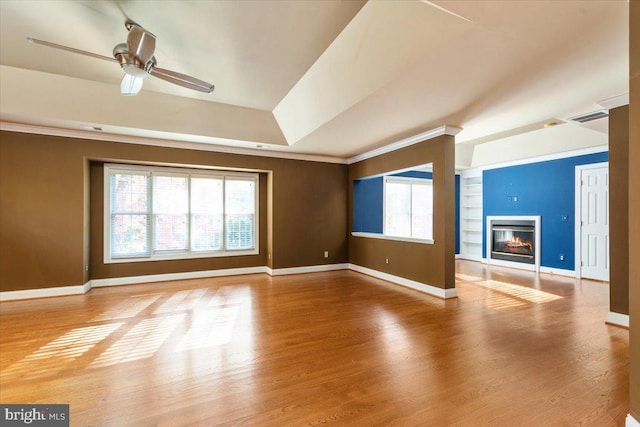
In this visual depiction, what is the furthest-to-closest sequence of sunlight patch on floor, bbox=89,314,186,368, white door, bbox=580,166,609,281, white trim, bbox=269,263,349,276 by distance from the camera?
white trim, bbox=269,263,349,276 → white door, bbox=580,166,609,281 → sunlight patch on floor, bbox=89,314,186,368

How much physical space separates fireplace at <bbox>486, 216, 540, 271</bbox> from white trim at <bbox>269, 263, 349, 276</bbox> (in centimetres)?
406

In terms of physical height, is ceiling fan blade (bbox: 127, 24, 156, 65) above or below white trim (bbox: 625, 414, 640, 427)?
above

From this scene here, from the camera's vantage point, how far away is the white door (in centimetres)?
549

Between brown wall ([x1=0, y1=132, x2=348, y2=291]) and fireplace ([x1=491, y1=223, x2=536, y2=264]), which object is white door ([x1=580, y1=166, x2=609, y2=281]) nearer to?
fireplace ([x1=491, y1=223, x2=536, y2=264])

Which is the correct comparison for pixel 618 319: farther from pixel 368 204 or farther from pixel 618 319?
pixel 368 204

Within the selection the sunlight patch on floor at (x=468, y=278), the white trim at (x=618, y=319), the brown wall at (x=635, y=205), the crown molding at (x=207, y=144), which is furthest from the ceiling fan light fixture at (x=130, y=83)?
the sunlight patch on floor at (x=468, y=278)

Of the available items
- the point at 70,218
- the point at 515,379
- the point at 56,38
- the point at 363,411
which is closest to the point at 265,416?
the point at 363,411

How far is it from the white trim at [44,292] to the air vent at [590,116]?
799 cm

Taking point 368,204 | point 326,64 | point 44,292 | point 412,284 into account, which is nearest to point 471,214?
point 368,204

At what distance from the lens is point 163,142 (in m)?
5.20

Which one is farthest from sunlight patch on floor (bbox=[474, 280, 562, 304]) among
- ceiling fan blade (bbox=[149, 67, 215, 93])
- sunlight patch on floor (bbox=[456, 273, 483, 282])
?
ceiling fan blade (bbox=[149, 67, 215, 93])

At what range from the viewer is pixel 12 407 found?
6.18ft

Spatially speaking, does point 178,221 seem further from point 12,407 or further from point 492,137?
point 492,137

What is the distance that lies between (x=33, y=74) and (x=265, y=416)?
4.72 metres
